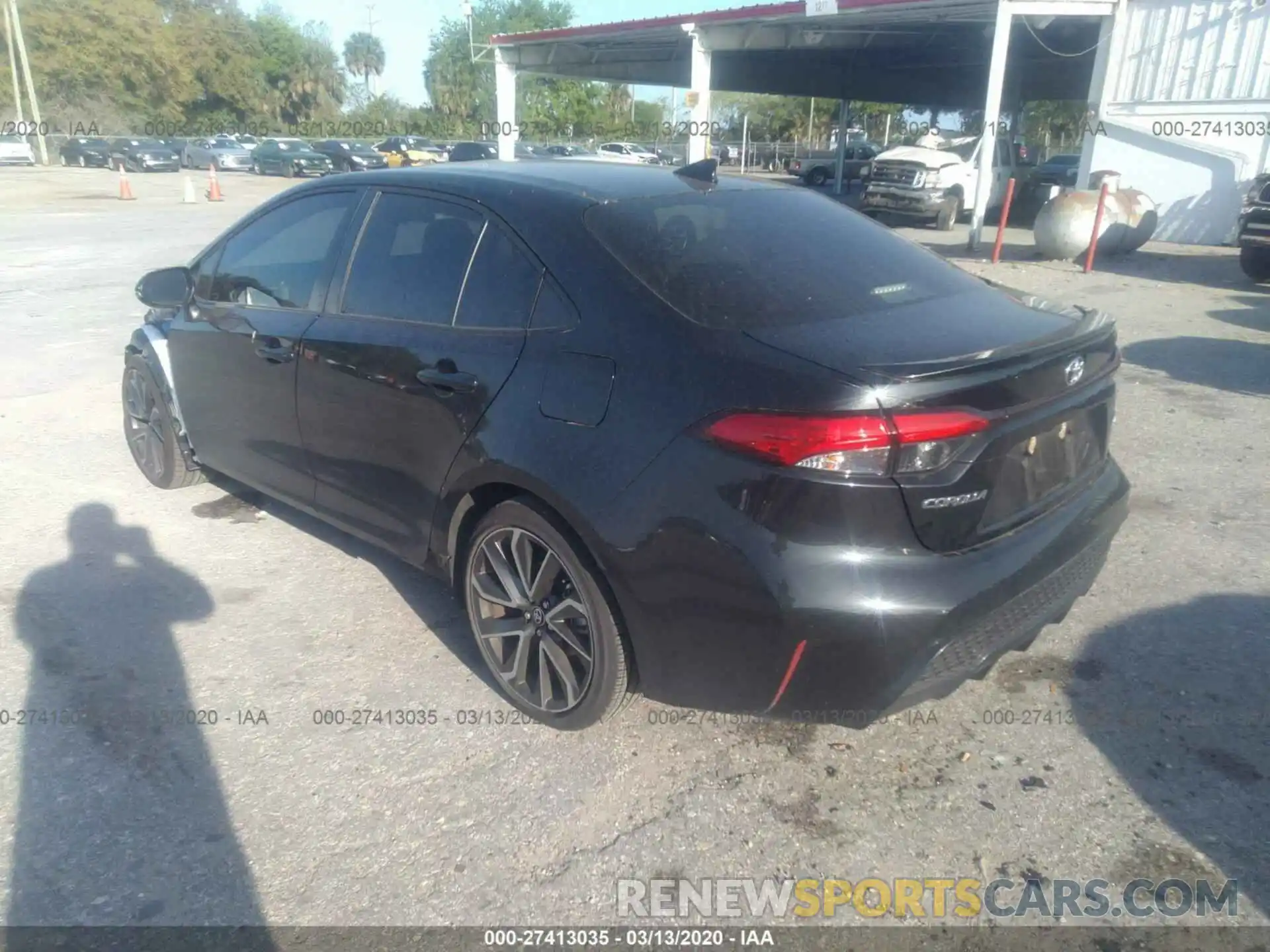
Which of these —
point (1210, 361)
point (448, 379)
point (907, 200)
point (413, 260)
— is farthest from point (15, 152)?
point (448, 379)

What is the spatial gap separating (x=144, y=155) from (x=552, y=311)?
4355 centimetres

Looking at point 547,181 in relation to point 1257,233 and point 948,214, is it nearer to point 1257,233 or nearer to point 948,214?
point 1257,233

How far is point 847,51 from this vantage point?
25406mm

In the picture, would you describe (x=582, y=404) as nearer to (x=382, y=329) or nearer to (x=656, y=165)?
(x=382, y=329)

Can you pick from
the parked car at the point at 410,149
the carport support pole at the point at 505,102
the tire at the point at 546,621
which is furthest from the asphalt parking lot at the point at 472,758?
the parked car at the point at 410,149

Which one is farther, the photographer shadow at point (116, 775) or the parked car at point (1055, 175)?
the parked car at point (1055, 175)

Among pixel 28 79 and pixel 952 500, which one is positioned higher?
pixel 28 79

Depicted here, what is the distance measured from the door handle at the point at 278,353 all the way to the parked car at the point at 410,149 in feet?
113

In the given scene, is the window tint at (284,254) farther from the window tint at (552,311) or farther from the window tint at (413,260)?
the window tint at (552,311)

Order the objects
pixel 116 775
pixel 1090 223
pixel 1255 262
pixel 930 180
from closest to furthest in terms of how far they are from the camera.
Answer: pixel 116 775
pixel 1255 262
pixel 1090 223
pixel 930 180

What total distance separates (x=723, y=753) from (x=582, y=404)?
119 centimetres

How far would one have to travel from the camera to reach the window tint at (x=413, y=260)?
131 inches

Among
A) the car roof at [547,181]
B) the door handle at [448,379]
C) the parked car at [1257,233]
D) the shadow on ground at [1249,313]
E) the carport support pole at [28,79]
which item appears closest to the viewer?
the door handle at [448,379]

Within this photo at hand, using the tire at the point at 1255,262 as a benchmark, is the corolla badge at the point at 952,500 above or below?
above
